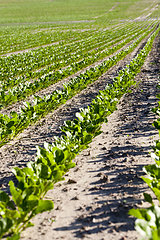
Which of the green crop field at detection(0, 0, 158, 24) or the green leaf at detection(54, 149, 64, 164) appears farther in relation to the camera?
the green crop field at detection(0, 0, 158, 24)

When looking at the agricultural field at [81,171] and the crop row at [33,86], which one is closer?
the agricultural field at [81,171]

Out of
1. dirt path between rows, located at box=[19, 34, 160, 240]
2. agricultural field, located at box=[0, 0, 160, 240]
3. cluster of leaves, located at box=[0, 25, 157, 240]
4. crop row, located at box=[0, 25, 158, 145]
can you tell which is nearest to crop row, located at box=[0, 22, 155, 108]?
agricultural field, located at box=[0, 0, 160, 240]

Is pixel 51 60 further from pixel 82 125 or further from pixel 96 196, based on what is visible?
pixel 96 196

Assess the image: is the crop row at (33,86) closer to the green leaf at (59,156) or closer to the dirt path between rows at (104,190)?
the dirt path between rows at (104,190)

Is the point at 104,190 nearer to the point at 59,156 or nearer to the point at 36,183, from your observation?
the point at 59,156

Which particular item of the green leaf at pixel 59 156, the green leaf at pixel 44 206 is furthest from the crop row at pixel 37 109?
the green leaf at pixel 44 206

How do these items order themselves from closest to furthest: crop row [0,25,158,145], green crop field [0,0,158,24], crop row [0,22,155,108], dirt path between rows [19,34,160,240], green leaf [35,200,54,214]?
green leaf [35,200,54,214], dirt path between rows [19,34,160,240], crop row [0,25,158,145], crop row [0,22,155,108], green crop field [0,0,158,24]

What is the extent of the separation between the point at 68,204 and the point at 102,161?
1.37m

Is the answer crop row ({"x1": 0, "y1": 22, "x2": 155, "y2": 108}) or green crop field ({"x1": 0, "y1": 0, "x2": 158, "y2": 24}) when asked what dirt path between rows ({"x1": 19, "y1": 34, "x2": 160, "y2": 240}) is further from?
green crop field ({"x1": 0, "y1": 0, "x2": 158, "y2": 24})

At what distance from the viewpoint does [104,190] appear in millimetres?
3787

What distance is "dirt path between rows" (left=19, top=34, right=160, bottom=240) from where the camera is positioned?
299 cm

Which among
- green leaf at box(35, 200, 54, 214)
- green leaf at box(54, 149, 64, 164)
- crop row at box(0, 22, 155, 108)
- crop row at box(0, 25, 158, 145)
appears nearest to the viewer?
green leaf at box(35, 200, 54, 214)

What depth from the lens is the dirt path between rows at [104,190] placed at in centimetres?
299

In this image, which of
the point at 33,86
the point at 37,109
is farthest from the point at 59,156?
the point at 33,86
